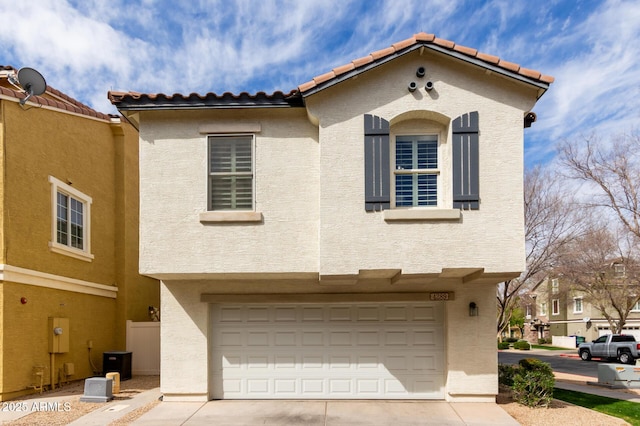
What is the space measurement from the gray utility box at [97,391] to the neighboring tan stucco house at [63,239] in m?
1.86

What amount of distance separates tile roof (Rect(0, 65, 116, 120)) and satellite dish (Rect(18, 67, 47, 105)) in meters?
0.18

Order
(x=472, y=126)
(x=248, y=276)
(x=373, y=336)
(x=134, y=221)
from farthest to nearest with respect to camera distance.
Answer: (x=134, y=221) → (x=373, y=336) → (x=248, y=276) → (x=472, y=126)

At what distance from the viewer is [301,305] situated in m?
9.79

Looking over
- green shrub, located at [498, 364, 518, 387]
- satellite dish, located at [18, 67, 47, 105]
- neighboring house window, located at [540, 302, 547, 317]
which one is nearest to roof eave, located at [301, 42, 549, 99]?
green shrub, located at [498, 364, 518, 387]

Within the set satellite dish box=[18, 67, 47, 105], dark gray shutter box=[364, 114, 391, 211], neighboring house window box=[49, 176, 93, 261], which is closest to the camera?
dark gray shutter box=[364, 114, 391, 211]

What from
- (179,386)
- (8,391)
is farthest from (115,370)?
(179,386)

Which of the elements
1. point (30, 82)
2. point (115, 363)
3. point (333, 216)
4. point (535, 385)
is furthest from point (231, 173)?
point (535, 385)

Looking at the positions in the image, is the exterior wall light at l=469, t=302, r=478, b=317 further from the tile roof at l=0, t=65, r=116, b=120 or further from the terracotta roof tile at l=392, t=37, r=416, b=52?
the tile roof at l=0, t=65, r=116, b=120

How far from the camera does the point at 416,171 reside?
28.2ft

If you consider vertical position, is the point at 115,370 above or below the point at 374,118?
below

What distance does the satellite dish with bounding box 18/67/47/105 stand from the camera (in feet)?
35.1

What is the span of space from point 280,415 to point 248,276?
278 centimetres

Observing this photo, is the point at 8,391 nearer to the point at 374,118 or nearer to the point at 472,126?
the point at 374,118

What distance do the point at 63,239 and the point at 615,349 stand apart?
26.7 metres
